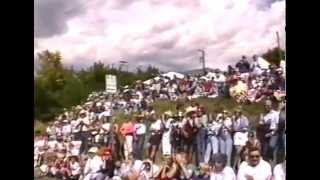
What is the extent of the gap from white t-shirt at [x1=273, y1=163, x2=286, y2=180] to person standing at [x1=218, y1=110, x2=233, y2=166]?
14 centimetres

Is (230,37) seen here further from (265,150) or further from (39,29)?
(39,29)

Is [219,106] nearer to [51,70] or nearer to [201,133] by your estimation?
[201,133]

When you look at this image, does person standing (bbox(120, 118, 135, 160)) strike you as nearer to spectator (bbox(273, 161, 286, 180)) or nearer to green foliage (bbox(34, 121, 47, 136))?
green foliage (bbox(34, 121, 47, 136))

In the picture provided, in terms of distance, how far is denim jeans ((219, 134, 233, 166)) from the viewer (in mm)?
1917

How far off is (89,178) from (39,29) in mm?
486

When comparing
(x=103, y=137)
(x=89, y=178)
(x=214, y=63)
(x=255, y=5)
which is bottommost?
(x=89, y=178)

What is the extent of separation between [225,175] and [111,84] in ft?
1.47

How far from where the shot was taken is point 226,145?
1.92 metres

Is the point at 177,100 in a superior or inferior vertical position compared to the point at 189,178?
superior

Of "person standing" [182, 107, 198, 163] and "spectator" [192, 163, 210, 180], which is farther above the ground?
"person standing" [182, 107, 198, 163]

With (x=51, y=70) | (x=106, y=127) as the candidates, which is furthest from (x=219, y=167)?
(x=51, y=70)

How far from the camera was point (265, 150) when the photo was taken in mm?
1904

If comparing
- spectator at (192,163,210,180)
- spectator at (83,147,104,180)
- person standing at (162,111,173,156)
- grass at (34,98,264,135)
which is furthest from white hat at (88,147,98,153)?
spectator at (192,163,210,180)
